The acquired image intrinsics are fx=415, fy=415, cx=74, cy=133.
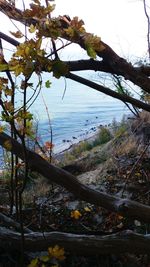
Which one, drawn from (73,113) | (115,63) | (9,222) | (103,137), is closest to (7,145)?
(115,63)

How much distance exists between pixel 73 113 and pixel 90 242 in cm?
714

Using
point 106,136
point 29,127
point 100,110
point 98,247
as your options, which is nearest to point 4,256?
point 98,247

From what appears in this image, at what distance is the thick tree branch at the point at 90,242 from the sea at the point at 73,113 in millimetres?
4408

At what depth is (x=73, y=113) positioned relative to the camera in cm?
894

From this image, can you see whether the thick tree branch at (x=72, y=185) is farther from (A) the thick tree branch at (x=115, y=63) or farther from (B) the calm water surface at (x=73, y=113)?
(B) the calm water surface at (x=73, y=113)

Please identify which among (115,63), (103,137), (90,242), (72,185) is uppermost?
(115,63)

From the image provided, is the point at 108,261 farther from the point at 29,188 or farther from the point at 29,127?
the point at 29,188

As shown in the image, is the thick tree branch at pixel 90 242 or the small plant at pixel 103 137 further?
the small plant at pixel 103 137

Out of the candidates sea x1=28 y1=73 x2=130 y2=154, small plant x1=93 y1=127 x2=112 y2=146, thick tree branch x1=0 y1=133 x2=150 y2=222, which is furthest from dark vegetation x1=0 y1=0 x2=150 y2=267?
sea x1=28 y1=73 x2=130 y2=154

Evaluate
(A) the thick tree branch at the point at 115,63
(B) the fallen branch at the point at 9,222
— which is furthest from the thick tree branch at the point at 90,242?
(A) the thick tree branch at the point at 115,63

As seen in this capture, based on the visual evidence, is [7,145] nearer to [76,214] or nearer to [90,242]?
[90,242]

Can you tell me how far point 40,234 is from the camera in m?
1.95

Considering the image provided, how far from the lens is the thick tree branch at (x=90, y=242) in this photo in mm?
1818

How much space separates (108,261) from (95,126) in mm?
6470
